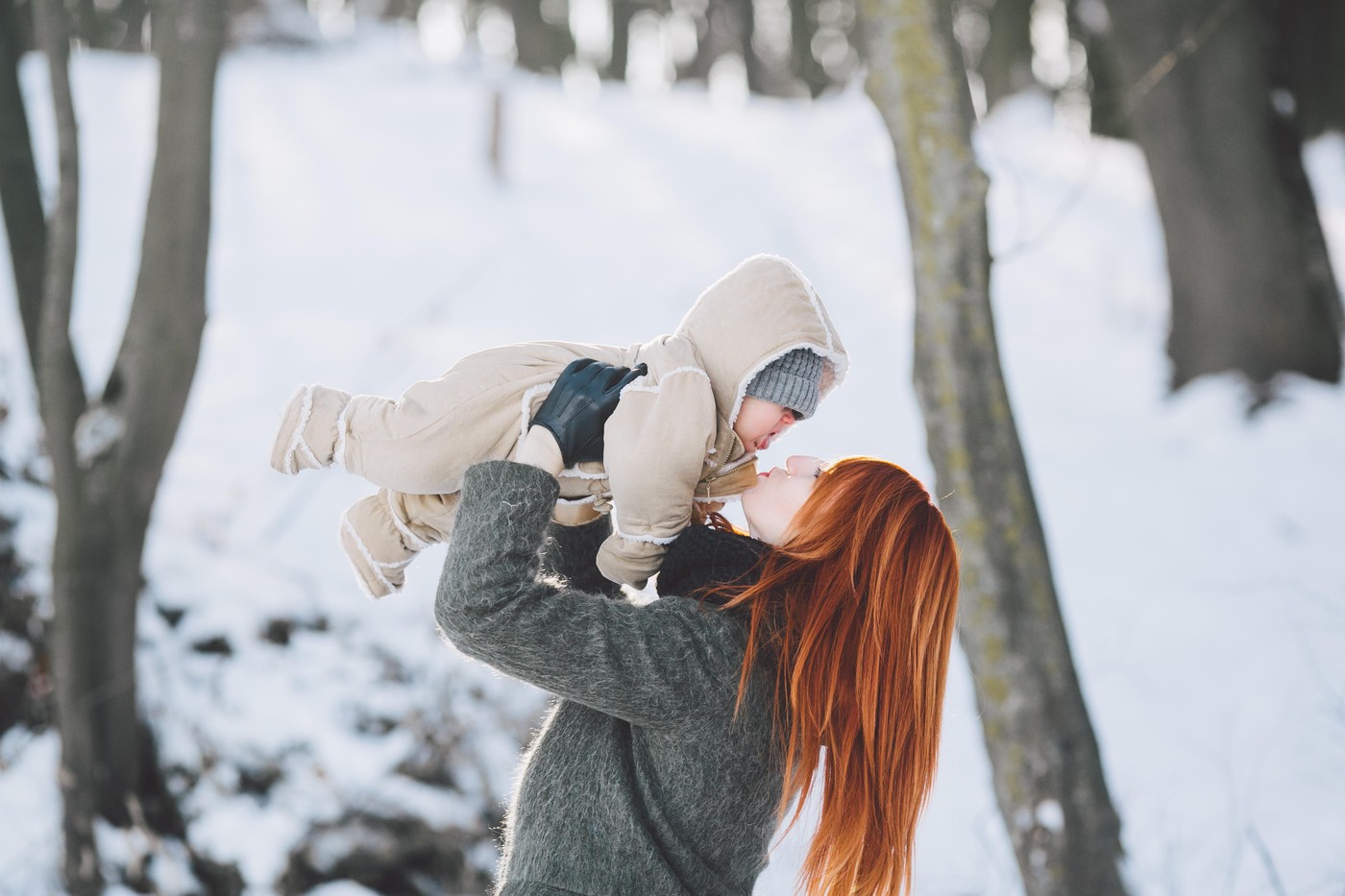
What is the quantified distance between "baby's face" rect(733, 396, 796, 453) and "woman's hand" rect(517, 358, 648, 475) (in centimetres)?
19

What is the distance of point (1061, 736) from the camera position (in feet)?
8.92

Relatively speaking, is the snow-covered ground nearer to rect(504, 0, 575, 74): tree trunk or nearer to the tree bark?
the tree bark

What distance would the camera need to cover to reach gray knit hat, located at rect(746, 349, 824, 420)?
5.70 feet

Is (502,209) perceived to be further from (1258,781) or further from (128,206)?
(1258,781)

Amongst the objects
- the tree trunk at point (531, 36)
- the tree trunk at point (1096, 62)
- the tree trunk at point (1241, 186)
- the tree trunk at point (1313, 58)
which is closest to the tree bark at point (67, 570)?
the tree trunk at point (1241, 186)

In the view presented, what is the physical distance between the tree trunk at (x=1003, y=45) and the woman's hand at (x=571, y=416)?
1522cm

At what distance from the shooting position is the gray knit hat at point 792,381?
1.74 m

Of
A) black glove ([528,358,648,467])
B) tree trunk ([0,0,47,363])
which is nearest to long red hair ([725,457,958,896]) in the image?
black glove ([528,358,648,467])

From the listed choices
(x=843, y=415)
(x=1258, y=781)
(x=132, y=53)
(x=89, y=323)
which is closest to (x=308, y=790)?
(x=1258, y=781)

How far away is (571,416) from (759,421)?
30 centimetres

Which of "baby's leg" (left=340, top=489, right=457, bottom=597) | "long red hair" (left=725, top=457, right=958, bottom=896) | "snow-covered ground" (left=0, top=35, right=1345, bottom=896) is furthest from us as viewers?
"snow-covered ground" (left=0, top=35, right=1345, bottom=896)

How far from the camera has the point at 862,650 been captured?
64.9 inches

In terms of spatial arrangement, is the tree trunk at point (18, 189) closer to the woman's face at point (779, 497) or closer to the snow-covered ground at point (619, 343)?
the snow-covered ground at point (619, 343)

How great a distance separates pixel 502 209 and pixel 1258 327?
269 inches
